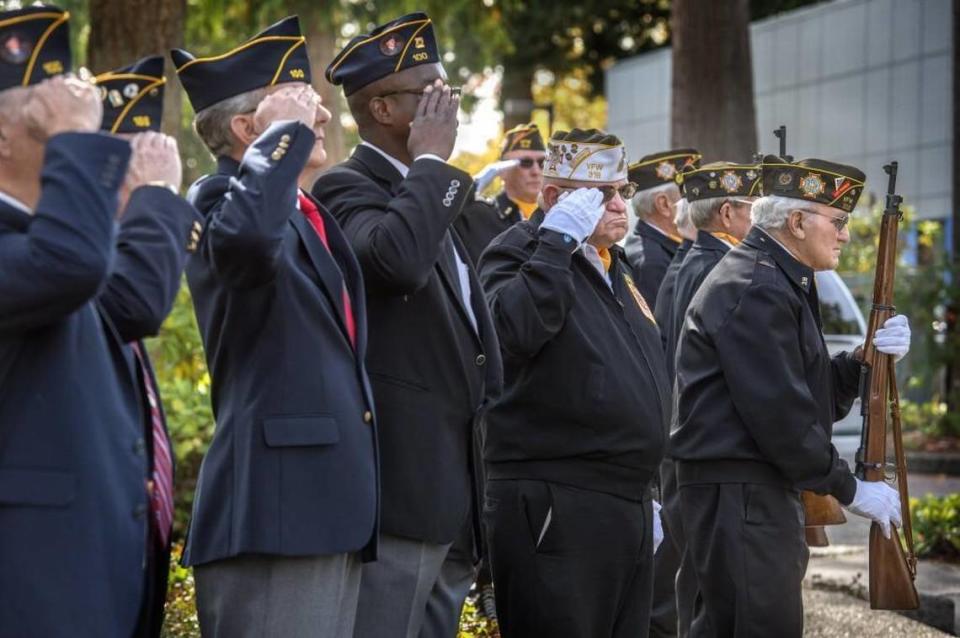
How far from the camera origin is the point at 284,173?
3.49 metres

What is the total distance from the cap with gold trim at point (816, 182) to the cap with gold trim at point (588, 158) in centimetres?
61

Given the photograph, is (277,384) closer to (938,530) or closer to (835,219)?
(835,219)

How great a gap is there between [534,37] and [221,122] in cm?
2708

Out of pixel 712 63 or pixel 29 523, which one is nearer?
pixel 29 523

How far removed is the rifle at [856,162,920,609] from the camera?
5484mm

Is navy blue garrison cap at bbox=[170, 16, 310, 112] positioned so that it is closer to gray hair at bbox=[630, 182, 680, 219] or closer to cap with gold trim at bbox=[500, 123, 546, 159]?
gray hair at bbox=[630, 182, 680, 219]

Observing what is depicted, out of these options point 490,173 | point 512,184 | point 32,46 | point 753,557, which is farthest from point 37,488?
point 512,184

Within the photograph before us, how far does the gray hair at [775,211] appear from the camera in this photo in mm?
5527

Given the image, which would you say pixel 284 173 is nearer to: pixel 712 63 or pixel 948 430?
pixel 712 63

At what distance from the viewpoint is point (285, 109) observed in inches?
150

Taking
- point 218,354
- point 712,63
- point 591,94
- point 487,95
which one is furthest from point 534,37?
point 218,354

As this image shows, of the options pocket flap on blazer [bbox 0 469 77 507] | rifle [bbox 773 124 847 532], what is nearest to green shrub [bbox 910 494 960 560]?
rifle [bbox 773 124 847 532]

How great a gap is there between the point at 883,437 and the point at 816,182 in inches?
37.2

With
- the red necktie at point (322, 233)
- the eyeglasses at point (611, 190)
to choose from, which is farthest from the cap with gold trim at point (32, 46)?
the eyeglasses at point (611, 190)
